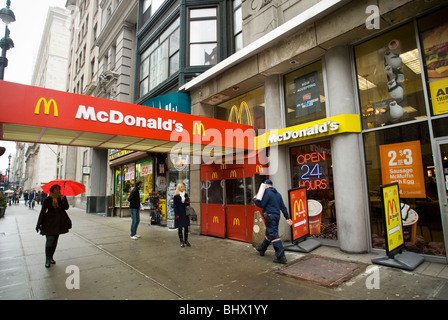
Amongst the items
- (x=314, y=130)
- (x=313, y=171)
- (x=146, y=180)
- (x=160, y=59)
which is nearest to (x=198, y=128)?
(x=314, y=130)

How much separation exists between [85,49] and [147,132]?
1020 inches

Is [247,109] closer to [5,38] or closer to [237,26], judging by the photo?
[237,26]

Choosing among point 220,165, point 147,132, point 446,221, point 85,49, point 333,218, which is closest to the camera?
point 446,221

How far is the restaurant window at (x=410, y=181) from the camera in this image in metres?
5.05

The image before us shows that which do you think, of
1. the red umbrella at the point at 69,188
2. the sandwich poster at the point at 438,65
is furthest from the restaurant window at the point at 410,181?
the red umbrella at the point at 69,188

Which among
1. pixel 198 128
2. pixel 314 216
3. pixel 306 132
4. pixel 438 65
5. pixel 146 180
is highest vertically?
pixel 438 65

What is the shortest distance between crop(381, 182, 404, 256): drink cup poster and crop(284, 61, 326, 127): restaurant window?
2704 mm

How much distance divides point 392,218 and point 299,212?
6.79ft

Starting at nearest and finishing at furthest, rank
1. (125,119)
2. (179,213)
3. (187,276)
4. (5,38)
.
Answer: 1. (187,276)
2. (125,119)
3. (179,213)
4. (5,38)

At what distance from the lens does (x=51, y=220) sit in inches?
225

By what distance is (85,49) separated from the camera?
25.8 m

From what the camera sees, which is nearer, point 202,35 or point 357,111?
point 357,111

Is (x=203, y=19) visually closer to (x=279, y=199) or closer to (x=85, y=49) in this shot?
(x=279, y=199)
